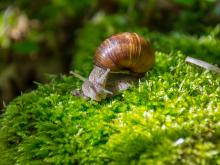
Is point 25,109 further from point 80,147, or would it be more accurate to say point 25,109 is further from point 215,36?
point 215,36

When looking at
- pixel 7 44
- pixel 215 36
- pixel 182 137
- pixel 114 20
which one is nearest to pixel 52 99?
pixel 182 137

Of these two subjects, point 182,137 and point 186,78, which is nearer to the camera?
point 182,137

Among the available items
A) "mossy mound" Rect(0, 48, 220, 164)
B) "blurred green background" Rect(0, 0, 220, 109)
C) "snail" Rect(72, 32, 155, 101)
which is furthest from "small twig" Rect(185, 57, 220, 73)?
"blurred green background" Rect(0, 0, 220, 109)

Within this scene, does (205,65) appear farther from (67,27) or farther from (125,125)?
(67,27)

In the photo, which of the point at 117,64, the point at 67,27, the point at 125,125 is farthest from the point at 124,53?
the point at 67,27

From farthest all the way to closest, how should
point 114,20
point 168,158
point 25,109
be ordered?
point 114,20, point 25,109, point 168,158

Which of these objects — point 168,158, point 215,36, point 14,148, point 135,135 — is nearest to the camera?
point 168,158
